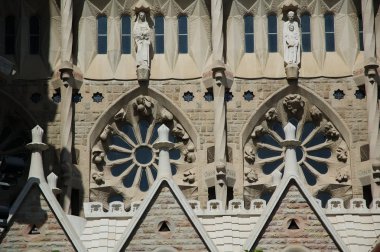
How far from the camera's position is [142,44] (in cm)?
3431

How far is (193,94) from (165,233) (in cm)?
840

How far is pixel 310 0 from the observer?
3503 cm

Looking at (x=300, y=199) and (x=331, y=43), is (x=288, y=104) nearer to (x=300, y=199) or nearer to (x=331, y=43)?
(x=331, y=43)

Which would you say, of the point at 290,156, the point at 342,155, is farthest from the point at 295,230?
the point at 342,155

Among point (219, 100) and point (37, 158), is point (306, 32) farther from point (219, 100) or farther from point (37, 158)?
point (37, 158)

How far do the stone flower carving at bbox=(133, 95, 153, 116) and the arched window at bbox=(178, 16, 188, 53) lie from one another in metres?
1.65

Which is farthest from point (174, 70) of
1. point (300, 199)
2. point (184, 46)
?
point (300, 199)

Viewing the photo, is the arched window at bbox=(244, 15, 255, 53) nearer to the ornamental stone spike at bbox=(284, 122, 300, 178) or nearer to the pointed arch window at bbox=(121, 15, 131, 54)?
the pointed arch window at bbox=(121, 15, 131, 54)

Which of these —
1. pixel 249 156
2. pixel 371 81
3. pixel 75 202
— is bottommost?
pixel 75 202

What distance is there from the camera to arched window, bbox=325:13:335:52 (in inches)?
1369

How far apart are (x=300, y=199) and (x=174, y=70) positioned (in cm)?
874

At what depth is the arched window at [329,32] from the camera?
1369 inches

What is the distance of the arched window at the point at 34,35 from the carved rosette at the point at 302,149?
569cm

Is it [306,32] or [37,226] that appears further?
[306,32]
